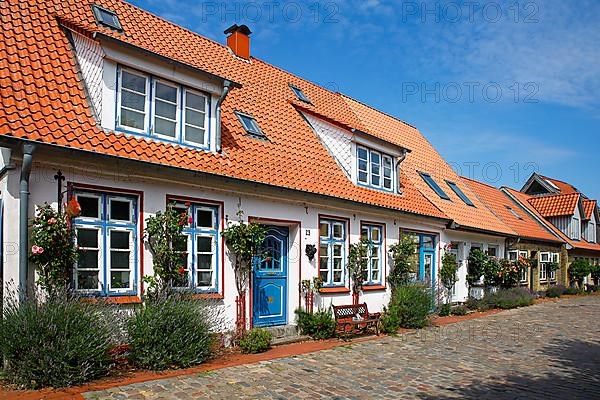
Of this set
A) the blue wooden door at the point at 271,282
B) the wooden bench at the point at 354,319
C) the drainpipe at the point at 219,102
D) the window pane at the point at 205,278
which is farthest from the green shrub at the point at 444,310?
the drainpipe at the point at 219,102

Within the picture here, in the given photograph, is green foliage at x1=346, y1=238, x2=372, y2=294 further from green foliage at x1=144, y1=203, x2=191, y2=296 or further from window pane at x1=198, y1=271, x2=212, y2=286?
green foliage at x1=144, y1=203, x2=191, y2=296

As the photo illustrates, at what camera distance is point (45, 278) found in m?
7.81

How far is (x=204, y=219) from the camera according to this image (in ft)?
34.0

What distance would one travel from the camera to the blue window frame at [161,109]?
A: 31.3ft

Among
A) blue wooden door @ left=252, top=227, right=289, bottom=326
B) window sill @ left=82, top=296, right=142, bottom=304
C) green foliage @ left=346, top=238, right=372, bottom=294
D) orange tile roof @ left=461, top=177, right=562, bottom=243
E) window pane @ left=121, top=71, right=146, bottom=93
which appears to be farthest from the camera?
orange tile roof @ left=461, top=177, right=562, bottom=243

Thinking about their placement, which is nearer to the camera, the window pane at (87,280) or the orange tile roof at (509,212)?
the window pane at (87,280)

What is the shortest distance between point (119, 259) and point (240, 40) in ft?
31.8

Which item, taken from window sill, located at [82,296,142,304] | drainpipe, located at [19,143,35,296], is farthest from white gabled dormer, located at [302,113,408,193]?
drainpipe, located at [19,143,35,296]

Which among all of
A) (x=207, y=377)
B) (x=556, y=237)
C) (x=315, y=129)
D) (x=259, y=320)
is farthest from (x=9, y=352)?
(x=556, y=237)

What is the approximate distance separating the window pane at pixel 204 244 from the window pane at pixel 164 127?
2.11 m

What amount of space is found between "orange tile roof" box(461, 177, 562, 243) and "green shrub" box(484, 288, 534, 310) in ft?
11.8

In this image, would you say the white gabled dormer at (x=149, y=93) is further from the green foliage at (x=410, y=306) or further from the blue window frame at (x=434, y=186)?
the blue window frame at (x=434, y=186)

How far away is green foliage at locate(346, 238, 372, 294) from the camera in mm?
13766

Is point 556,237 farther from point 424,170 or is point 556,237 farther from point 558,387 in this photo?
point 558,387
